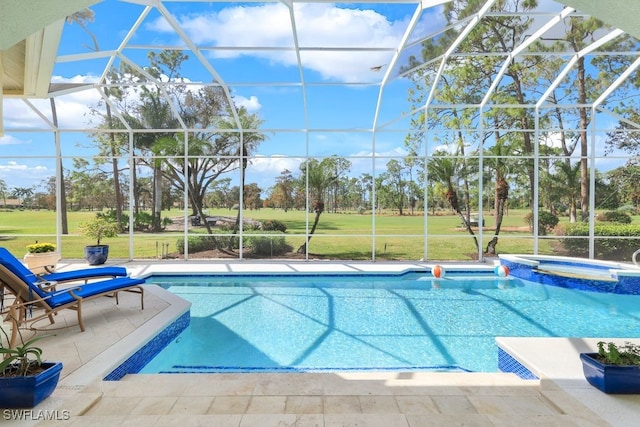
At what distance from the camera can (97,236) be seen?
383 inches

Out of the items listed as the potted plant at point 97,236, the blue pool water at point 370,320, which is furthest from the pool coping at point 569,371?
the potted plant at point 97,236

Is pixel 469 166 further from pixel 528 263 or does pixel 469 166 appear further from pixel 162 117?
pixel 162 117

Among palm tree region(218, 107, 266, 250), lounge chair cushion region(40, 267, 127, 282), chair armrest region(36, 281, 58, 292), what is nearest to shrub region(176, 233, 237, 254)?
palm tree region(218, 107, 266, 250)

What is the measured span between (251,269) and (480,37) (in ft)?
23.5

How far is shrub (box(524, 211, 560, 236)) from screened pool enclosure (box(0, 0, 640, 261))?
0.07 metres

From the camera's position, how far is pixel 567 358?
3.43m

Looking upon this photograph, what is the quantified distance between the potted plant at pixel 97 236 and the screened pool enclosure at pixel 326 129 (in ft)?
1.56

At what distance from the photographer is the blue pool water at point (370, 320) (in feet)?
14.3

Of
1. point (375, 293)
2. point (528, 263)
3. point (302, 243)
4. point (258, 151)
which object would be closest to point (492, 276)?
point (528, 263)

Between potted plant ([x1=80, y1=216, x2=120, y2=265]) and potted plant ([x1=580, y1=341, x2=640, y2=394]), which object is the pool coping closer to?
potted plant ([x1=580, y1=341, x2=640, y2=394])

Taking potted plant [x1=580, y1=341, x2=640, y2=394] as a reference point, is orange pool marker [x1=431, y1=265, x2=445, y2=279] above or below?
below

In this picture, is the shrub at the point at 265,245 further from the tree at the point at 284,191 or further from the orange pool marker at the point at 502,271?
the orange pool marker at the point at 502,271

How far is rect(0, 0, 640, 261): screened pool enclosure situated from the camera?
6828 mm

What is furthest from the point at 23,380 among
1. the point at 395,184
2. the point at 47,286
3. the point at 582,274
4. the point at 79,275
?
the point at 395,184
